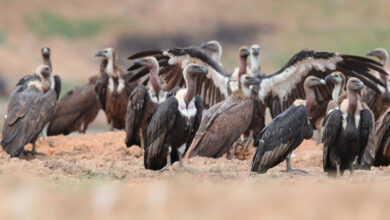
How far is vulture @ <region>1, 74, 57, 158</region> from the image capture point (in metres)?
13.4

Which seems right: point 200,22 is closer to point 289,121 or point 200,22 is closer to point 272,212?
point 289,121

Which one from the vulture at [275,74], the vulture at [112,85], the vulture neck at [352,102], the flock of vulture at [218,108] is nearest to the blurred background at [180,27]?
the vulture at [112,85]

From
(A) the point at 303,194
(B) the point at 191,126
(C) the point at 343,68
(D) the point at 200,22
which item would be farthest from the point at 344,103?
(D) the point at 200,22

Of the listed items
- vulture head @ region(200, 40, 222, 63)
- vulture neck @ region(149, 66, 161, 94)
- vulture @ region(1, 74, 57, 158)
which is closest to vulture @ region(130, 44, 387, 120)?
vulture neck @ region(149, 66, 161, 94)

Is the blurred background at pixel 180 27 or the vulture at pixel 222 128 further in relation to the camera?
the blurred background at pixel 180 27

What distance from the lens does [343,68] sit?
14.3 meters

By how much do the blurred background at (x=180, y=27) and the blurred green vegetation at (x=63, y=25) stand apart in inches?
1.6

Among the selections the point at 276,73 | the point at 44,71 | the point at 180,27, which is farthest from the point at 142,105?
the point at 180,27

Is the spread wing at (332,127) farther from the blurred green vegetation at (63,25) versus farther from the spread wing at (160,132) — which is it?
the blurred green vegetation at (63,25)

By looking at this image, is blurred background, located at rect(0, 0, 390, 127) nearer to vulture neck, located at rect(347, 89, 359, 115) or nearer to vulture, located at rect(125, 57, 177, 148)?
vulture, located at rect(125, 57, 177, 148)

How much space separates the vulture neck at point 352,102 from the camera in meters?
10.9

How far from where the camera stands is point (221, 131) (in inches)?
517

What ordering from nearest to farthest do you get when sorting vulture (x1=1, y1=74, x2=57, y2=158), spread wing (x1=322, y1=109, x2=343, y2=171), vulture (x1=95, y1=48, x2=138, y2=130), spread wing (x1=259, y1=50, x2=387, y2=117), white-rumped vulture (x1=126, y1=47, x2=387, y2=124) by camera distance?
spread wing (x1=322, y1=109, x2=343, y2=171) → vulture (x1=1, y1=74, x2=57, y2=158) → spread wing (x1=259, y1=50, x2=387, y2=117) → white-rumped vulture (x1=126, y1=47, x2=387, y2=124) → vulture (x1=95, y1=48, x2=138, y2=130)

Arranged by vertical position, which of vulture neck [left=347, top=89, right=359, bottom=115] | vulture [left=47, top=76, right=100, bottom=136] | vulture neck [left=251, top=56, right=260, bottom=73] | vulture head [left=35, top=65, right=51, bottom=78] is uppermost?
vulture neck [left=347, top=89, right=359, bottom=115]
